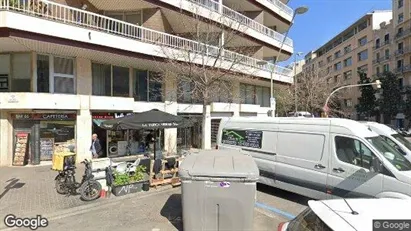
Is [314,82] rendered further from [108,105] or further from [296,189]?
[296,189]

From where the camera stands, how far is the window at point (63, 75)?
1319 centimetres

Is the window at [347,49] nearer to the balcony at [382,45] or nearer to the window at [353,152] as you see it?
the balcony at [382,45]

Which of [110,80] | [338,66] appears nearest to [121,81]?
[110,80]

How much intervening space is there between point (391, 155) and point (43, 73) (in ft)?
42.0

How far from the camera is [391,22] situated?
5506 centimetres

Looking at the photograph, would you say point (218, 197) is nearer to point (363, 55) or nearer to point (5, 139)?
point (5, 139)

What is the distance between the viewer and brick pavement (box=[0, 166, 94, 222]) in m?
7.11

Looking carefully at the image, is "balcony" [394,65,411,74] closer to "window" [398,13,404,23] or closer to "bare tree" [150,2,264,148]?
"window" [398,13,404,23]

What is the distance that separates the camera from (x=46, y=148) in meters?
13.2

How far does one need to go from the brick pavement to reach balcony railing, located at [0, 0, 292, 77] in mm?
5697

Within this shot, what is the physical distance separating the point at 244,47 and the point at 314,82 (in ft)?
47.7

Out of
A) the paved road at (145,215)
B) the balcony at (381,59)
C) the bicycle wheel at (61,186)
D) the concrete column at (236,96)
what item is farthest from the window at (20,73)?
the balcony at (381,59)

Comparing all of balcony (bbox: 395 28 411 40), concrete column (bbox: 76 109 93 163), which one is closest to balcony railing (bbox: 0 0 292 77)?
concrete column (bbox: 76 109 93 163)

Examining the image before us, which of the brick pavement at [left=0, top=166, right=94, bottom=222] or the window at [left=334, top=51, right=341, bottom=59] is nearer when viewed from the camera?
the brick pavement at [left=0, top=166, right=94, bottom=222]
